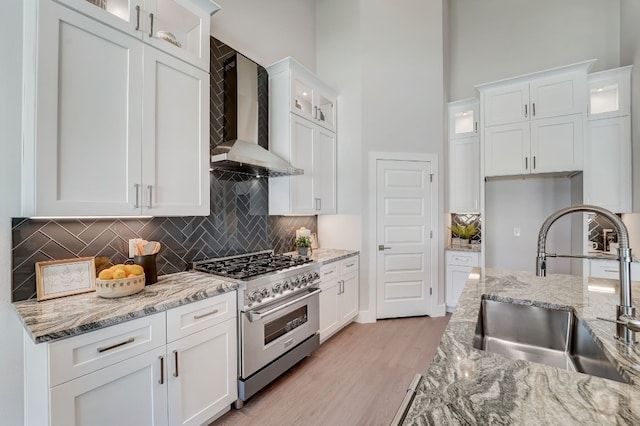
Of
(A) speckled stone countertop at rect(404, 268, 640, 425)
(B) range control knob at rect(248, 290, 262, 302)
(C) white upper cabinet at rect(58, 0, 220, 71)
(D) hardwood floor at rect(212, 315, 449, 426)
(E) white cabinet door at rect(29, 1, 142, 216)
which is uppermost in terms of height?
(C) white upper cabinet at rect(58, 0, 220, 71)

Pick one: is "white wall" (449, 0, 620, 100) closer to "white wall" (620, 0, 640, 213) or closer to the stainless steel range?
"white wall" (620, 0, 640, 213)

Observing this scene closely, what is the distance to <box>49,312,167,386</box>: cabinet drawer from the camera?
1.24 metres

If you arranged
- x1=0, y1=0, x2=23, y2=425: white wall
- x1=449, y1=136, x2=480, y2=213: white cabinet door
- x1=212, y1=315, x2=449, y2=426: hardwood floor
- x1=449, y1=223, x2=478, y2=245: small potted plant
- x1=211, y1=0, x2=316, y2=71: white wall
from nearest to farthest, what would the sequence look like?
1. x1=0, y1=0, x2=23, y2=425: white wall
2. x1=212, y1=315, x2=449, y2=426: hardwood floor
3. x1=211, y1=0, x2=316, y2=71: white wall
4. x1=449, y1=136, x2=480, y2=213: white cabinet door
5. x1=449, y1=223, x2=478, y2=245: small potted plant

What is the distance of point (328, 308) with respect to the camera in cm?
312

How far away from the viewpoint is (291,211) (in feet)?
10.2

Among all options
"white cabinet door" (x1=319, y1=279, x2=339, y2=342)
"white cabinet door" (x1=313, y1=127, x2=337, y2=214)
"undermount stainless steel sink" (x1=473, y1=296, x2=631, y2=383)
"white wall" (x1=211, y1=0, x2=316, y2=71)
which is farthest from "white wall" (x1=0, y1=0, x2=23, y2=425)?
"white cabinet door" (x1=313, y1=127, x2=337, y2=214)

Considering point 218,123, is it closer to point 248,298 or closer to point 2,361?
point 248,298

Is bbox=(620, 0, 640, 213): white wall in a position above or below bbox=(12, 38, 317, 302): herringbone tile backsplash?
above

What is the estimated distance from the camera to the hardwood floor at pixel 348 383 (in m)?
2.05

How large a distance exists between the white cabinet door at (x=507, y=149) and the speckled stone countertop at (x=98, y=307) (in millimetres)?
3661

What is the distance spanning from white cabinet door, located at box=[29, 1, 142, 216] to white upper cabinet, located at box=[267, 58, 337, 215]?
4.95ft

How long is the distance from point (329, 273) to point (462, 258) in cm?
210

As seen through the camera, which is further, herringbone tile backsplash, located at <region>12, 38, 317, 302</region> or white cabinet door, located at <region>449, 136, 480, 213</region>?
white cabinet door, located at <region>449, 136, 480, 213</region>

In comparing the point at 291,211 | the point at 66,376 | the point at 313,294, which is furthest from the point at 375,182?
the point at 66,376
